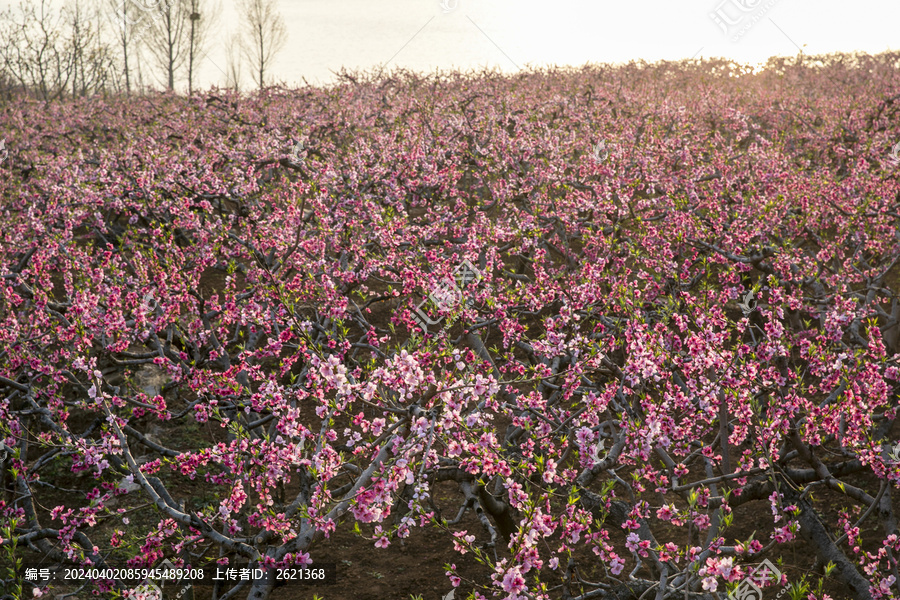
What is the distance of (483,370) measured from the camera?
19.4 feet

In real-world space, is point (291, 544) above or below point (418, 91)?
below

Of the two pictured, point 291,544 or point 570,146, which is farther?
point 570,146

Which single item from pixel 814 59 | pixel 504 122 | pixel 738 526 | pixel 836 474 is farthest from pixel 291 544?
pixel 814 59

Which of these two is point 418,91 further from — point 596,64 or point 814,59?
point 814,59

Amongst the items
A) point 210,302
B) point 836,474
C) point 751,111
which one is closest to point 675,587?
point 836,474

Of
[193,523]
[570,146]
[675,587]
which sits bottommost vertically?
[675,587]

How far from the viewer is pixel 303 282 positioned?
7457 mm

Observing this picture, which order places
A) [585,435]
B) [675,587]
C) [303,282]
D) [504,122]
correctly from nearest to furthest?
[675,587] → [585,435] → [303,282] → [504,122]

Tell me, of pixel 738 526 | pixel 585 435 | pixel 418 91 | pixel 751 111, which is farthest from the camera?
pixel 418 91

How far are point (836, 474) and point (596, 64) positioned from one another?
31.9m
